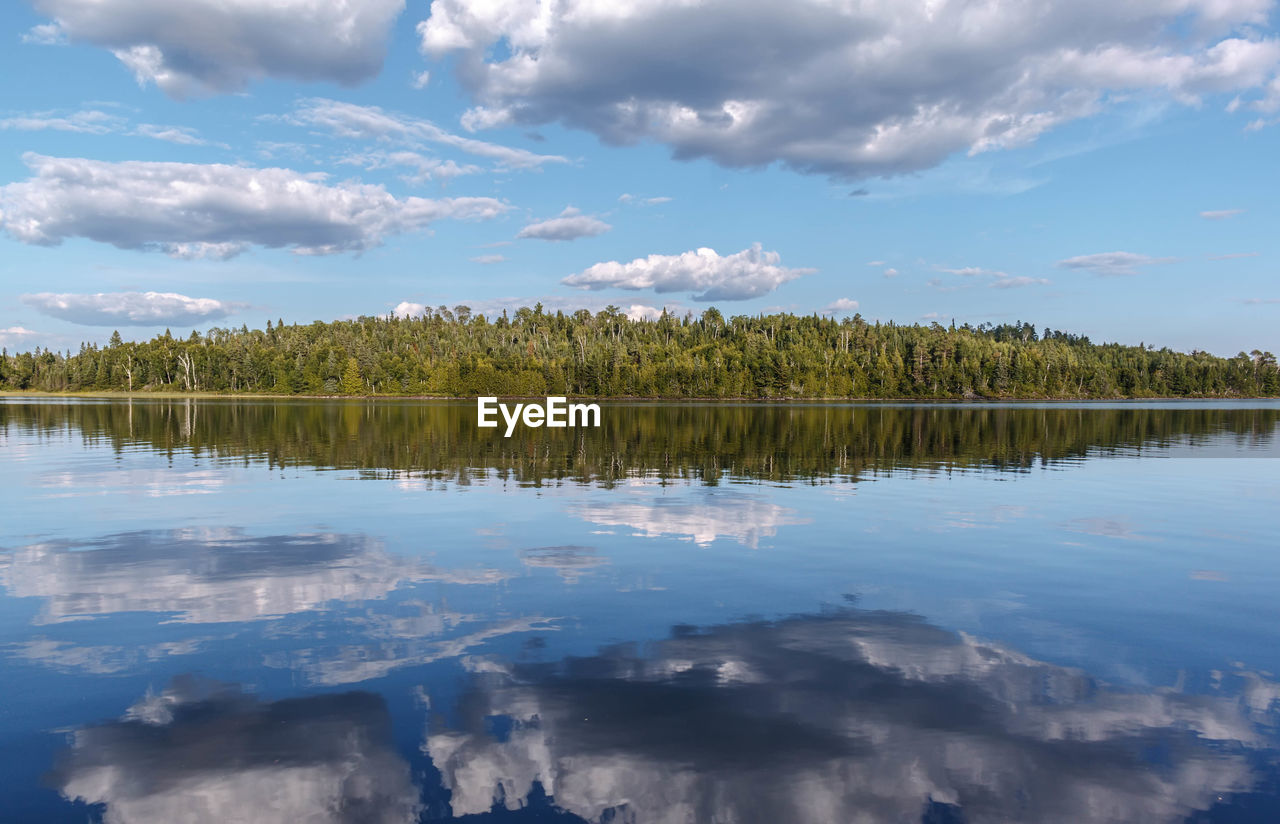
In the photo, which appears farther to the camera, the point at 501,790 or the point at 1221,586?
the point at 1221,586

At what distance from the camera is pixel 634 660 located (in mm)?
14180

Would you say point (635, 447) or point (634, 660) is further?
point (635, 447)

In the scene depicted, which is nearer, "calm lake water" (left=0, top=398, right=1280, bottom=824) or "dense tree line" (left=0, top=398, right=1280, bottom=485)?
"calm lake water" (left=0, top=398, right=1280, bottom=824)

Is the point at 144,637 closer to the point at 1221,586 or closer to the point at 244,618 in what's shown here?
the point at 244,618

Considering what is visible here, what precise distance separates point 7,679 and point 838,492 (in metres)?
31.2

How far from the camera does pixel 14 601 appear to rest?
17.8m

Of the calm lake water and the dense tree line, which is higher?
the dense tree line

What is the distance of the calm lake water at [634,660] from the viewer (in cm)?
989

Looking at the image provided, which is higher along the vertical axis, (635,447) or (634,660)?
(635,447)

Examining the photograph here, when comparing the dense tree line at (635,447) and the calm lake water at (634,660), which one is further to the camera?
the dense tree line at (635,447)

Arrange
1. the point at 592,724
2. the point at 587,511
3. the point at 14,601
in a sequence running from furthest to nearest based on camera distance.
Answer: the point at 587,511
the point at 14,601
the point at 592,724

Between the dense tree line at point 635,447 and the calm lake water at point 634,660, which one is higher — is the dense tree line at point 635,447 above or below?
above

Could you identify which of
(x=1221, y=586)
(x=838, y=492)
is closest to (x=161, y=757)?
(x=1221, y=586)

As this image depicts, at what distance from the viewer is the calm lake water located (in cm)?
989
